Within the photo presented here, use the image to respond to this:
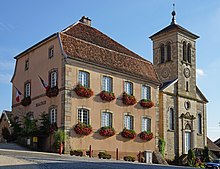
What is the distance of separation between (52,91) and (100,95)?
3.60 meters

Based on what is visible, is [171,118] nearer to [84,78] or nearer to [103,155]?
[103,155]

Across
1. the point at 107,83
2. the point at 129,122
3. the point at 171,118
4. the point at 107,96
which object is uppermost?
the point at 107,83

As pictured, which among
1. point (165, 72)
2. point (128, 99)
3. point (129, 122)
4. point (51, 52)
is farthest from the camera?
point (165, 72)

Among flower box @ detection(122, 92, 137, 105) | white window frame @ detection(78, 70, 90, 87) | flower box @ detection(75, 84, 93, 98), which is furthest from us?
flower box @ detection(122, 92, 137, 105)

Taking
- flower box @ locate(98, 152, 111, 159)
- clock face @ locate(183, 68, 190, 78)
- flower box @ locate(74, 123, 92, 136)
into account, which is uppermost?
clock face @ locate(183, 68, 190, 78)

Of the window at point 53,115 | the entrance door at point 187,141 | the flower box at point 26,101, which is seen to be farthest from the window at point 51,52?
the entrance door at point 187,141

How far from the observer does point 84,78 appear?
29.5 m

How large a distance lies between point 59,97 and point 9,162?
11969mm

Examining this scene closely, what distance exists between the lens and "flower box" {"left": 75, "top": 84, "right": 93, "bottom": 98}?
1115 inches

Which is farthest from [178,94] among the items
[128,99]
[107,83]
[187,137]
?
[107,83]

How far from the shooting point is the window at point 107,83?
30.7 metres

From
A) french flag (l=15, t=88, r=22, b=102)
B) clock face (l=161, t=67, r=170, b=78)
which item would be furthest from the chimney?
clock face (l=161, t=67, r=170, b=78)

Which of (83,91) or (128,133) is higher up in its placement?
(83,91)

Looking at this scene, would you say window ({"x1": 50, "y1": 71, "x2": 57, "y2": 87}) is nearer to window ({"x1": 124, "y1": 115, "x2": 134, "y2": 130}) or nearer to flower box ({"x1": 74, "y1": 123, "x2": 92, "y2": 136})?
flower box ({"x1": 74, "y1": 123, "x2": 92, "y2": 136})
